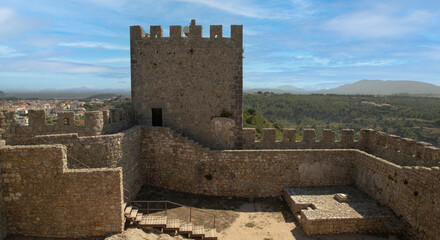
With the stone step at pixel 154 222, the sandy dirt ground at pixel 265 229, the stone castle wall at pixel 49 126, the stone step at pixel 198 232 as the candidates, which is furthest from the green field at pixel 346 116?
the stone step at pixel 154 222

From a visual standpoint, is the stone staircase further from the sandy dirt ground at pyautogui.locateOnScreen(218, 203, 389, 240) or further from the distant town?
the distant town

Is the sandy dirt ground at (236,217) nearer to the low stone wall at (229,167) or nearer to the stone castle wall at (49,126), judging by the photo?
the low stone wall at (229,167)

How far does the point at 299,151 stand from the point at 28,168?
9332 mm

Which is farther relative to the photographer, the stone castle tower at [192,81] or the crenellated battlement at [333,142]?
the stone castle tower at [192,81]

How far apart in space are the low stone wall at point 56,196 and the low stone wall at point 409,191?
8680 millimetres

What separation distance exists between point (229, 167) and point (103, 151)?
4.88 meters

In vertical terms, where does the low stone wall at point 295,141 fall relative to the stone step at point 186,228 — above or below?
above

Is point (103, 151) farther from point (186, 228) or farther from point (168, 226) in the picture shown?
point (186, 228)

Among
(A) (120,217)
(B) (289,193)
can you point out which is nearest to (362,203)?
(B) (289,193)

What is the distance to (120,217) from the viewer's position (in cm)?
745

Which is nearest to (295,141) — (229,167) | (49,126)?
(229,167)

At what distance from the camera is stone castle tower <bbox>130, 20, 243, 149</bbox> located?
11617 mm

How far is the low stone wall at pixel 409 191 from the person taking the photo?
7.59 m

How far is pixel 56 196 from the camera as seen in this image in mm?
7281
